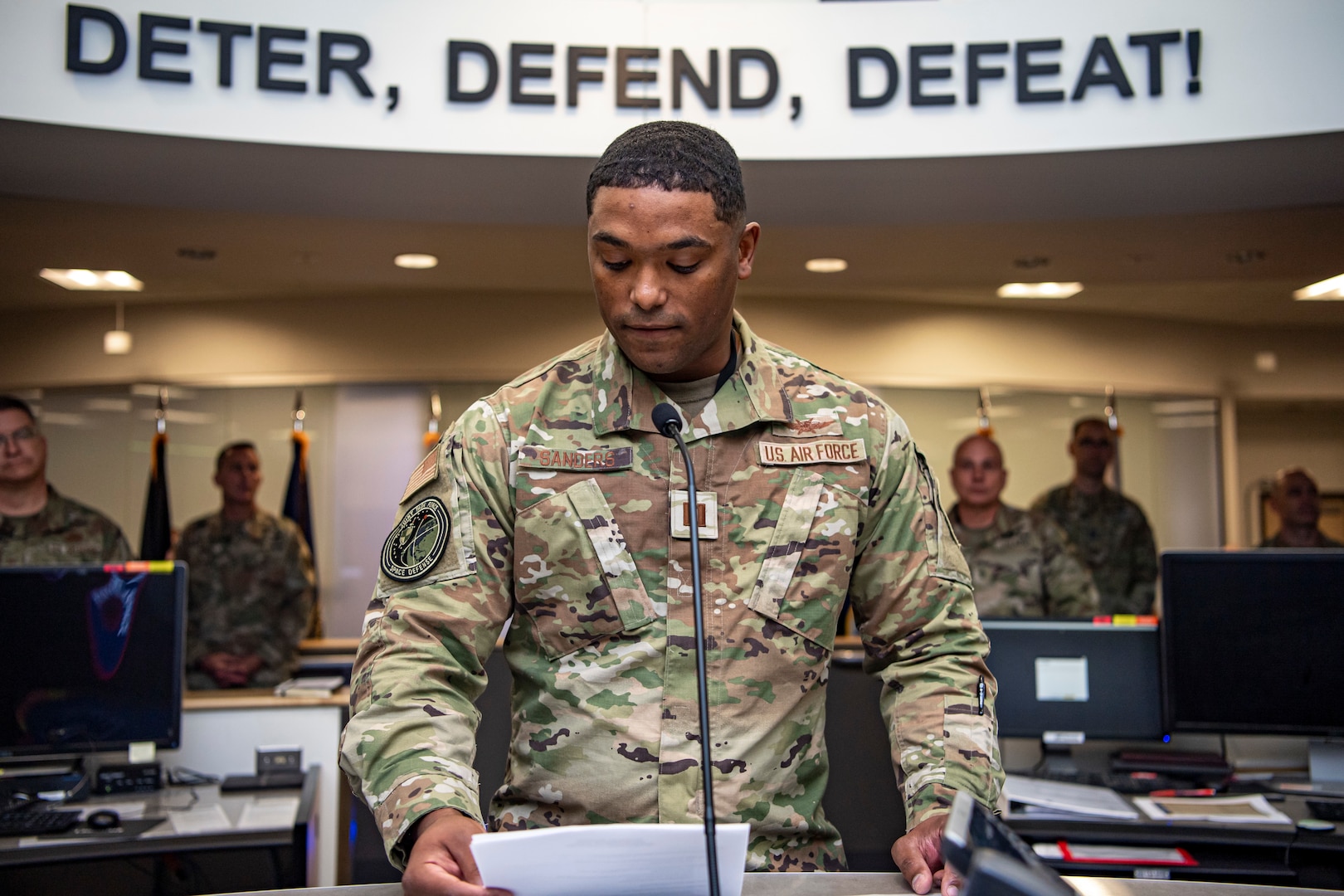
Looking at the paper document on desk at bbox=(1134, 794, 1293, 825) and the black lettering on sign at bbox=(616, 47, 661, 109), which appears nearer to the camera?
the paper document on desk at bbox=(1134, 794, 1293, 825)

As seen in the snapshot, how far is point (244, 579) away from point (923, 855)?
15.1 feet

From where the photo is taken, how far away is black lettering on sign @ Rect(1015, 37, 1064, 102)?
3.30 metres

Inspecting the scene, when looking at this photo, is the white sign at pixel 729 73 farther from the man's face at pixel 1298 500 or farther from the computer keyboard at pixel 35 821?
the man's face at pixel 1298 500

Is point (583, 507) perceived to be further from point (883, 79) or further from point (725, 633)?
point (883, 79)

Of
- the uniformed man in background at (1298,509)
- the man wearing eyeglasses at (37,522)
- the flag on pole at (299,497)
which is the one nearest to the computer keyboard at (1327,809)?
the uniformed man in background at (1298,509)

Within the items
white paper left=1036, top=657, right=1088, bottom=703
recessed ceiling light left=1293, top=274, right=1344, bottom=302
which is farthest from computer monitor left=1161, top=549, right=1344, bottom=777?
recessed ceiling light left=1293, top=274, right=1344, bottom=302

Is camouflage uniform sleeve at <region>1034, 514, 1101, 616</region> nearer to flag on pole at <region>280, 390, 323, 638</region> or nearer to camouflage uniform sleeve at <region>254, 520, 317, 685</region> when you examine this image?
camouflage uniform sleeve at <region>254, 520, 317, 685</region>

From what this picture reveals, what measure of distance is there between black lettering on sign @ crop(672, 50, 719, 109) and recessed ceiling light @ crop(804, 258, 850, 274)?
190 cm

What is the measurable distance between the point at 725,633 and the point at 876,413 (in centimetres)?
34

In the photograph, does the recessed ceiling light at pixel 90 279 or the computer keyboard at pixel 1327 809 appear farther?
the recessed ceiling light at pixel 90 279

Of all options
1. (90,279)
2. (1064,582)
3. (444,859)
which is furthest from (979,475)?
(90,279)

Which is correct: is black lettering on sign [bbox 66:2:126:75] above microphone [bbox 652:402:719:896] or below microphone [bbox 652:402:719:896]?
above

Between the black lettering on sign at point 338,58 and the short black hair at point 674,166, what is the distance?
221 cm

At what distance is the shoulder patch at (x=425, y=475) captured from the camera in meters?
1.31
